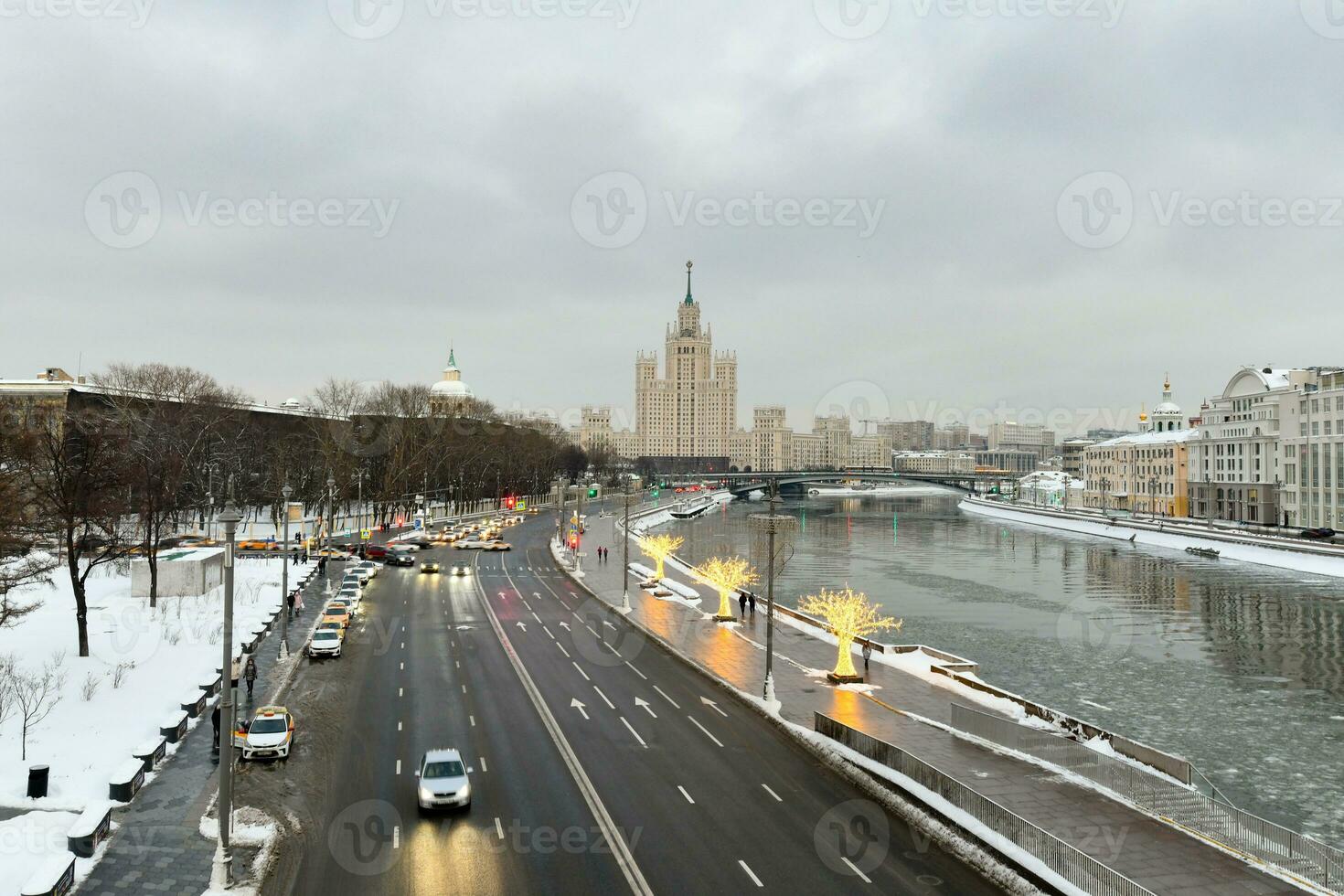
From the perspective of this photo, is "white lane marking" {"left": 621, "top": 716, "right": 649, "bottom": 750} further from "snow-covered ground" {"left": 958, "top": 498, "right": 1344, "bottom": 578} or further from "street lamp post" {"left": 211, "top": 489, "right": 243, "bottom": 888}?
"snow-covered ground" {"left": 958, "top": 498, "right": 1344, "bottom": 578}

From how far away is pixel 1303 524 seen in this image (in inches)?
3287

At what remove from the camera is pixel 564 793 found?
17156 mm

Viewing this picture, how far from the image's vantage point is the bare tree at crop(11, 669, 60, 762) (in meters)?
19.2

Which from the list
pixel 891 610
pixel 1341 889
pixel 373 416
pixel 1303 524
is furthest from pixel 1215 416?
pixel 1341 889

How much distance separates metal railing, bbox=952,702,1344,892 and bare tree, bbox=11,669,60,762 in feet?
68.0

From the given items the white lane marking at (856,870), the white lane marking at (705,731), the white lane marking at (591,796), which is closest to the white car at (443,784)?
the white lane marking at (591,796)

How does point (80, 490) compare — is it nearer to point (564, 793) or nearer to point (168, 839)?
point (168, 839)

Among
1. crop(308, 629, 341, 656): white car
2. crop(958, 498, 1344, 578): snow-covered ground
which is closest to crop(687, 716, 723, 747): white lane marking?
crop(308, 629, 341, 656): white car

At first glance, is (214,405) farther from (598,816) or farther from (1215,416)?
(1215,416)

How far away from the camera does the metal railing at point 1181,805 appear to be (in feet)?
43.3

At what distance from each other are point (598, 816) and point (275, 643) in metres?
20.6

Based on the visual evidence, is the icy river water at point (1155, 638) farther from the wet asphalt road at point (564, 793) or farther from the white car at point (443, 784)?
the white car at point (443, 784)

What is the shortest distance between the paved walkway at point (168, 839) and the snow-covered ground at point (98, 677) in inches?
31.6

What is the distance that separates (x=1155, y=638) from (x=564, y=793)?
109 feet
